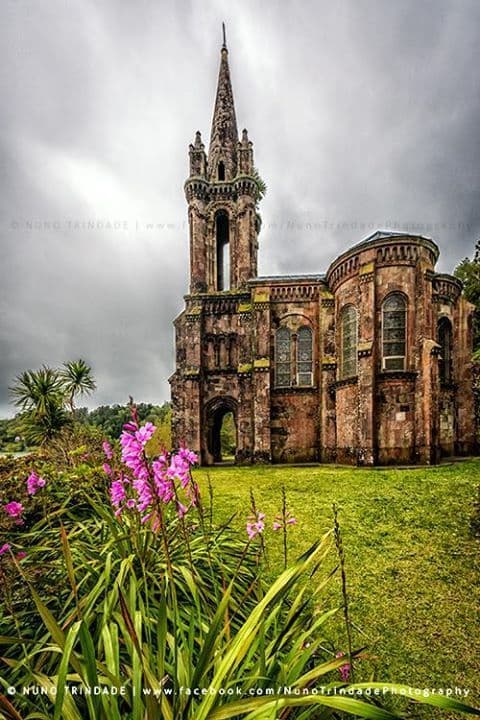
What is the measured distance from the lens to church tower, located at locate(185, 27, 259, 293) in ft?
73.5

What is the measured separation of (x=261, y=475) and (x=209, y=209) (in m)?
18.5

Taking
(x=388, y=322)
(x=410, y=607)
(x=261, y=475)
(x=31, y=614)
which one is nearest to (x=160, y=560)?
(x=31, y=614)

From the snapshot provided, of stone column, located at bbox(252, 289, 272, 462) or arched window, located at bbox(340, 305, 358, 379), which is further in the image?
stone column, located at bbox(252, 289, 272, 462)

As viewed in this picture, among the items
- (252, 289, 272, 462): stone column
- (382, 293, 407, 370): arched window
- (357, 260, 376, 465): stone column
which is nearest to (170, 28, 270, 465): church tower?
(252, 289, 272, 462): stone column

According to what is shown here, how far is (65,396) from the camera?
18.1m

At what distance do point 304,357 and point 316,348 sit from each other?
0.86 metres

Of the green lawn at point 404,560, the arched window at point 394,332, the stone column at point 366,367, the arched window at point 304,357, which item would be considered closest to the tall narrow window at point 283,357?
the arched window at point 304,357

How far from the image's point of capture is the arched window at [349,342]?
16875 millimetres

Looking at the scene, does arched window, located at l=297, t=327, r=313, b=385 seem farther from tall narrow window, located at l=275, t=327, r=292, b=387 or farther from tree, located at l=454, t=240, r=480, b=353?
tree, located at l=454, t=240, r=480, b=353

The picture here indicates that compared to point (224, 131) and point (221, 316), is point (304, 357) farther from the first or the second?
point (224, 131)

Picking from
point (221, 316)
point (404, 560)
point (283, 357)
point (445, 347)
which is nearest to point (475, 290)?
point (445, 347)

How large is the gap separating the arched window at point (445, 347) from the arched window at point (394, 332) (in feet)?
12.5

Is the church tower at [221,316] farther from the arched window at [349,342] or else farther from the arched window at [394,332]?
the arched window at [394,332]

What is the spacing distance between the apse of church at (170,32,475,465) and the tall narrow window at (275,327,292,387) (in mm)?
61
